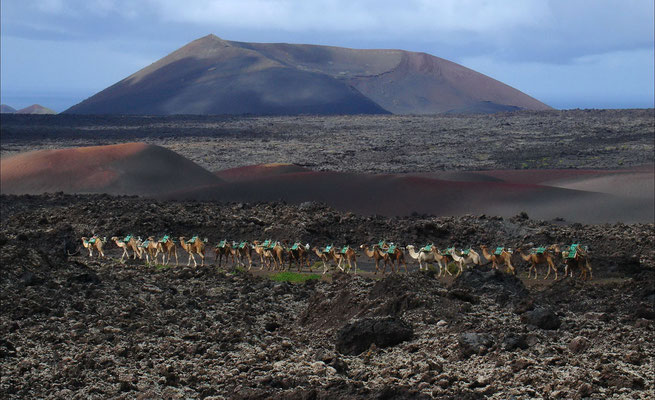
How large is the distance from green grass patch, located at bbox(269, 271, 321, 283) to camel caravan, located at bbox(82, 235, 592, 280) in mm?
477

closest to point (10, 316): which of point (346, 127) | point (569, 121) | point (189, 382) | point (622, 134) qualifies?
point (189, 382)

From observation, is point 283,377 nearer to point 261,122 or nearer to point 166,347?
point 166,347

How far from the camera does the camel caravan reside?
1012 inches

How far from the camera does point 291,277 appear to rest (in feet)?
88.3

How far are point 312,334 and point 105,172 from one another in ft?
142

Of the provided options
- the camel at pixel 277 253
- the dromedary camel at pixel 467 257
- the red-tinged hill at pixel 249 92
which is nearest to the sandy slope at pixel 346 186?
the camel at pixel 277 253

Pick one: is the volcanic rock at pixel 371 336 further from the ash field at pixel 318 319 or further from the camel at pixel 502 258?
the camel at pixel 502 258

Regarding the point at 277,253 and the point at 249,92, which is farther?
the point at 249,92

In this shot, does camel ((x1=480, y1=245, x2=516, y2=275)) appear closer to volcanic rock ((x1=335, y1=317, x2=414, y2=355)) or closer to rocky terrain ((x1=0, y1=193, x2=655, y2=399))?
rocky terrain ((x1=0, y1=193, x2=655, y2=399))

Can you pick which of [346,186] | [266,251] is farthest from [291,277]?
[346,186]

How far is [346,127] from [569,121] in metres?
29.7

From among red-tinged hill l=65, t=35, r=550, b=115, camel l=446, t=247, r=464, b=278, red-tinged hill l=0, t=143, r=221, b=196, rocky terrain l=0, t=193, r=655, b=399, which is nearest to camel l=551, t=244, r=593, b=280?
rocky terrain l=0, t=193, r=655, b=399

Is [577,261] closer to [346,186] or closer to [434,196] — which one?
[434,196]

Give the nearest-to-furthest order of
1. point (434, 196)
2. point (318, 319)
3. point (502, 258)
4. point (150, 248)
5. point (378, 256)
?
point (318, 319), point (502, 258), point (378, 256), point (150, 248), point (434, 196)
